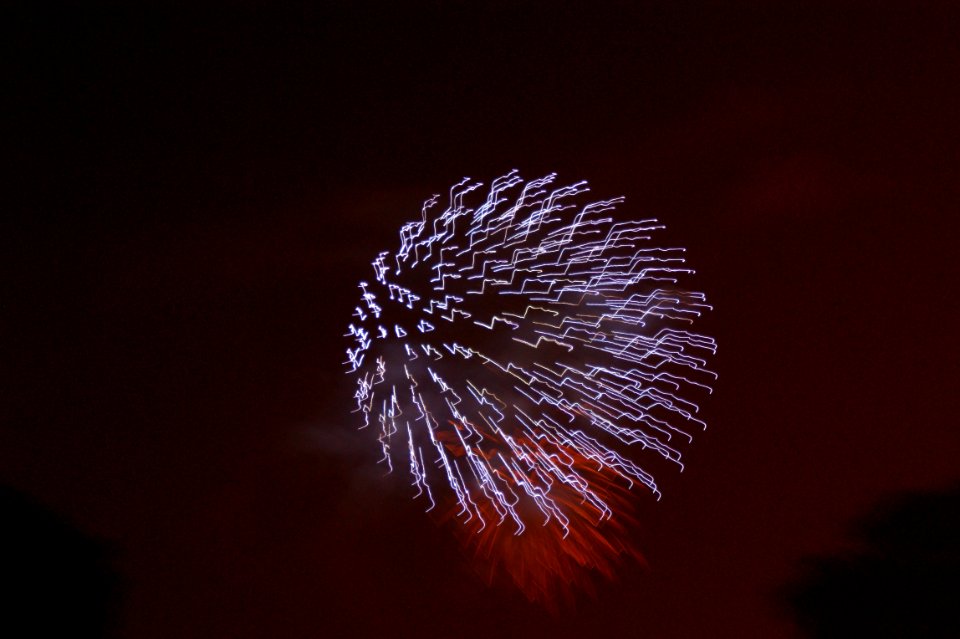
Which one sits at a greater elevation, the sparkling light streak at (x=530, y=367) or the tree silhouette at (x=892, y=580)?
the sparkling light streak at (x=530, y=367)

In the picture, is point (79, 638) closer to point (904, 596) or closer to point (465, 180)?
point (465, 180)

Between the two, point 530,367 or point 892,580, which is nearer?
point 892,580

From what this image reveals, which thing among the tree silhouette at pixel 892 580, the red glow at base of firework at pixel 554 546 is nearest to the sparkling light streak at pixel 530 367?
the red glow at base of firework at pixel 554 546

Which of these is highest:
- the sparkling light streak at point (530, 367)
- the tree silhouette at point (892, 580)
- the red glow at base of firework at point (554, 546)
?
the sparkling light streak at point (530, 367)

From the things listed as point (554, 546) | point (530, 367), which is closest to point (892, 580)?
point (554, 546)

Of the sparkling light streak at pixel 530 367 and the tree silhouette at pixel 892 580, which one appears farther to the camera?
the sparkling light streak at pixel 530 367

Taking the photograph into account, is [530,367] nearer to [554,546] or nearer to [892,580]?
[554,546]

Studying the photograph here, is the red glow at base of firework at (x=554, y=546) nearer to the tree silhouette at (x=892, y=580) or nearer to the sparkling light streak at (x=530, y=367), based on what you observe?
the sparkling light streak at (x=530, y=367)

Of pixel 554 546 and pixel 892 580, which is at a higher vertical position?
pixel 554 546

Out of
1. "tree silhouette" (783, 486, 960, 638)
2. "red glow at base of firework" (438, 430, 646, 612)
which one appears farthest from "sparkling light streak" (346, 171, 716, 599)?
"tree silhouette" (783, 486, 960, 638)
